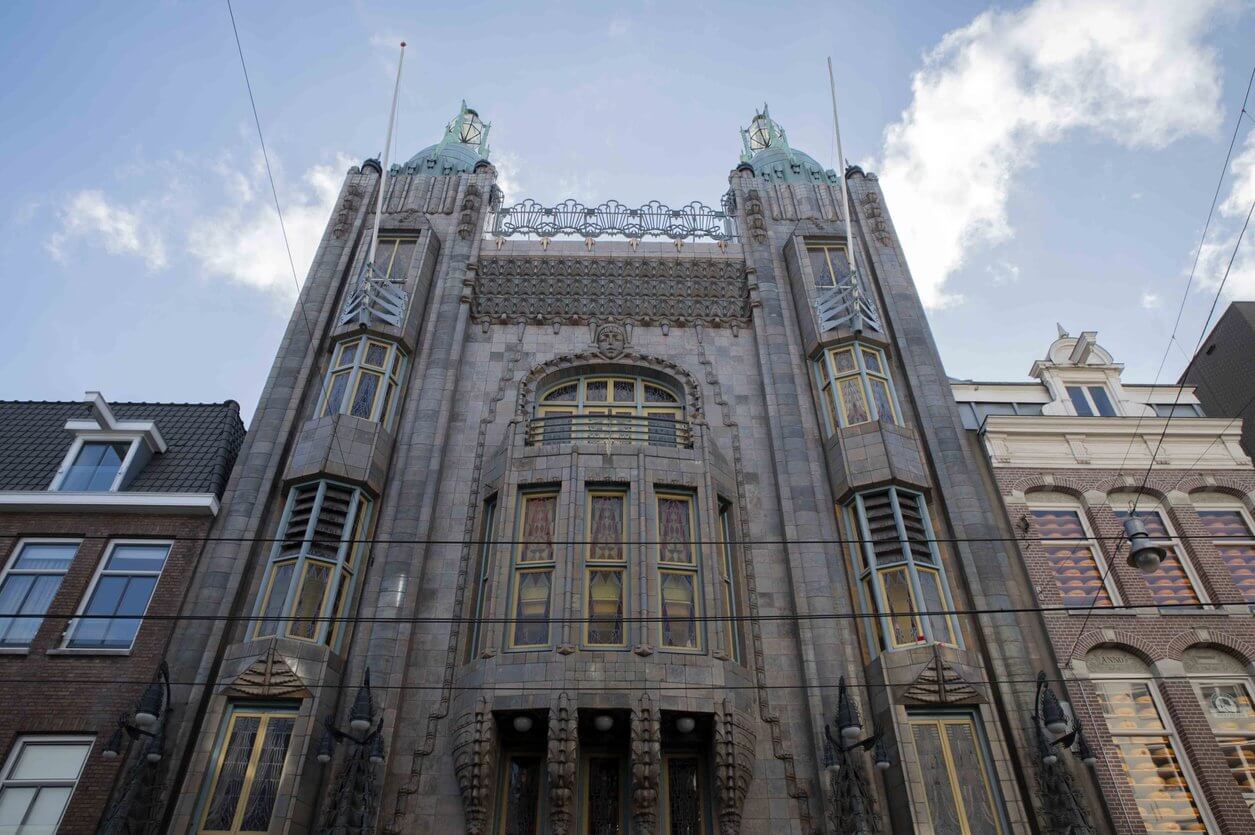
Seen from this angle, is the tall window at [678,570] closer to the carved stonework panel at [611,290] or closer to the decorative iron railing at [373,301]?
the carved stonework panel at [611,290]

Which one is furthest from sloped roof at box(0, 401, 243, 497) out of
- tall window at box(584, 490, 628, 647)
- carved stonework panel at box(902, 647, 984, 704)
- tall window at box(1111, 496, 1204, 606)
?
tall window at box(1111, 496, 1204, 606)

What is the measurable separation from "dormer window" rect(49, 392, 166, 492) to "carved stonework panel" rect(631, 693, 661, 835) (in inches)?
560

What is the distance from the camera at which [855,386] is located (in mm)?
21844

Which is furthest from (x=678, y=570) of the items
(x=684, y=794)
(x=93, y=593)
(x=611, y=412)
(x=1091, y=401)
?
(x=1091, y=401)

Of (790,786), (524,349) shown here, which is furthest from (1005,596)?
(524,349)

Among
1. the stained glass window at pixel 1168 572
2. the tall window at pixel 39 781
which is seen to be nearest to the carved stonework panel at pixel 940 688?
the stained glass window at pixel 1168 572

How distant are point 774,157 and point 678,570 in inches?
763

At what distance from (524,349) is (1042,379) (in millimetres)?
15056

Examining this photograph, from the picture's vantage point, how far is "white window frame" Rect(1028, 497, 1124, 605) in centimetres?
1861

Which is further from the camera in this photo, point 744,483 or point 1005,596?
point 744,483

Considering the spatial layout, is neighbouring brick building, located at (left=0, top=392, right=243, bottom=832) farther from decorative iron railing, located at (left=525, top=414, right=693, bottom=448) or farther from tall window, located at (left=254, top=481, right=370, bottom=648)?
decorative iron railing, located at (left=525, top=414, right=693, bottom=448)

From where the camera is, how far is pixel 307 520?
19047mm

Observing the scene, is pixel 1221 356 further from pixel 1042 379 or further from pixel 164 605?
pixel 164 605

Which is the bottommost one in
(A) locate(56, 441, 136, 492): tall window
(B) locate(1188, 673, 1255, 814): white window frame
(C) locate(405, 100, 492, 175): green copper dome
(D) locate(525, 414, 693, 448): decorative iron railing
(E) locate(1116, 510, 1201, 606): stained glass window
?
(B) locate(1188, 673, 1255, 814): white window frame
